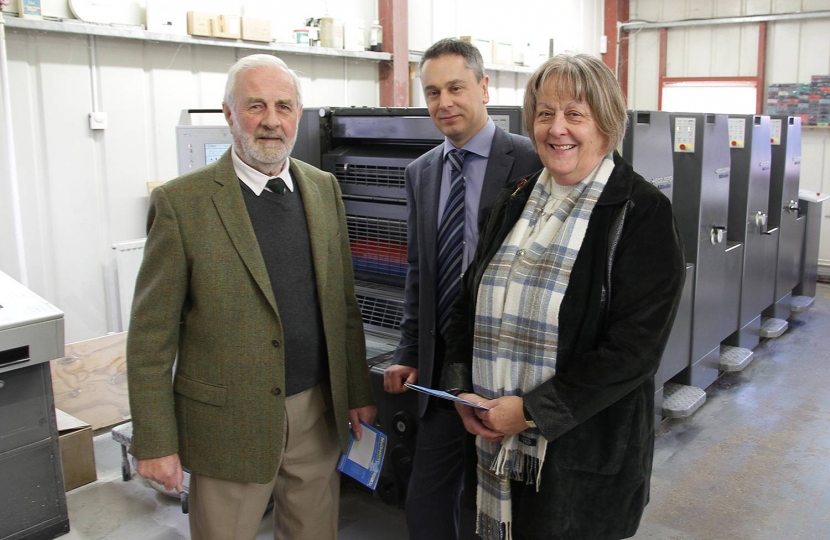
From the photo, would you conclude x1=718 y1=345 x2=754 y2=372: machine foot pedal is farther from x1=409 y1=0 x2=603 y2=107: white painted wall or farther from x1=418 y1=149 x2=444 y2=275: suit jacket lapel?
x1=418 y1=149 x2=444 y2=275: suit jacket lapel

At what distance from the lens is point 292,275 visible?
1.74 metres

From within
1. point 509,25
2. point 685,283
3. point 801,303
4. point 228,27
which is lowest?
point 801,303

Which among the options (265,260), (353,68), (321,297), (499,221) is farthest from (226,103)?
(353,68)

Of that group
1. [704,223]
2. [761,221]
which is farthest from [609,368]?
[761,221]

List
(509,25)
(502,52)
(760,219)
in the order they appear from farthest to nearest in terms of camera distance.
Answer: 1. (509,25)
2. (502,52)
3. (760,219)

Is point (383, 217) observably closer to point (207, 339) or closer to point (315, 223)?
point (315, 223)

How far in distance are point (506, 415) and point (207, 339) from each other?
0.71 meters

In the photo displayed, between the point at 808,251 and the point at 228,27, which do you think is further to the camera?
the point at 808,251

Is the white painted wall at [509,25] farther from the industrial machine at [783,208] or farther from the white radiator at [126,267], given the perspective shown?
the white radiator at [126,267]

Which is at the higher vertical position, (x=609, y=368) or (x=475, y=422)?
(x=609, y=368)

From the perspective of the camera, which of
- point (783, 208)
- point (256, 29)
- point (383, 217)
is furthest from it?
point (783, 208)

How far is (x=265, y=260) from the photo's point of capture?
1691mm

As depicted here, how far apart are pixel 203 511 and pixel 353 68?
4.52 metres

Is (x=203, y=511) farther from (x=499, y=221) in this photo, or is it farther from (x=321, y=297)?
(x=499, y=221)
